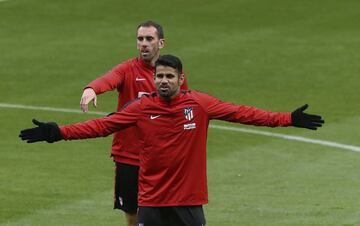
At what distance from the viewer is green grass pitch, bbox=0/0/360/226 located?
1831 cm

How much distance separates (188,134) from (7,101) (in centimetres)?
1481

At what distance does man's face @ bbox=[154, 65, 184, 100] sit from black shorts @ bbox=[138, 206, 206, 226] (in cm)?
115

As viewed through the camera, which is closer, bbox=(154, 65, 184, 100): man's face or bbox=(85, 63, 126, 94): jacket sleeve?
bbox=(154, 65, 184, 100): man's face

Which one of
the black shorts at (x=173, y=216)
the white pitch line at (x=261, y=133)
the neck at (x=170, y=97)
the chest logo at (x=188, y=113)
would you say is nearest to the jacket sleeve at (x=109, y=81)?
the neck at (x=170, y=97)

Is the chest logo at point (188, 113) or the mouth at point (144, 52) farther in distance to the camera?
the mouth at point (144, 52)

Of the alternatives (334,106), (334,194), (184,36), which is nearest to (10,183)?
(334,194)

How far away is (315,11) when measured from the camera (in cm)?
3675

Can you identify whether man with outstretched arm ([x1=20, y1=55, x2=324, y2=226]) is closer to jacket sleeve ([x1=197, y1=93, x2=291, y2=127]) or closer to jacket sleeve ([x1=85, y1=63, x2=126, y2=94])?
jacket sleeve ([x1=197, y1=93, x2=291, y2=127])

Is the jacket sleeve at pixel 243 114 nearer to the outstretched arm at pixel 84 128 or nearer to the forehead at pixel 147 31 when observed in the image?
the outstretched arm at pixel 84 128

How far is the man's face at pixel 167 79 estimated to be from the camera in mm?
12648

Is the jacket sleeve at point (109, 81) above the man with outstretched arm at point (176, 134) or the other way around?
above

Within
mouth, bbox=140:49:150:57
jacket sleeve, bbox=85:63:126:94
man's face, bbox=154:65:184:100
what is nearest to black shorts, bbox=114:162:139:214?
jacket sleeve, bbox=85:63:126:94

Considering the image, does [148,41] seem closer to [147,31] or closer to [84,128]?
[147,31]

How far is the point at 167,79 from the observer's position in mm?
12695
